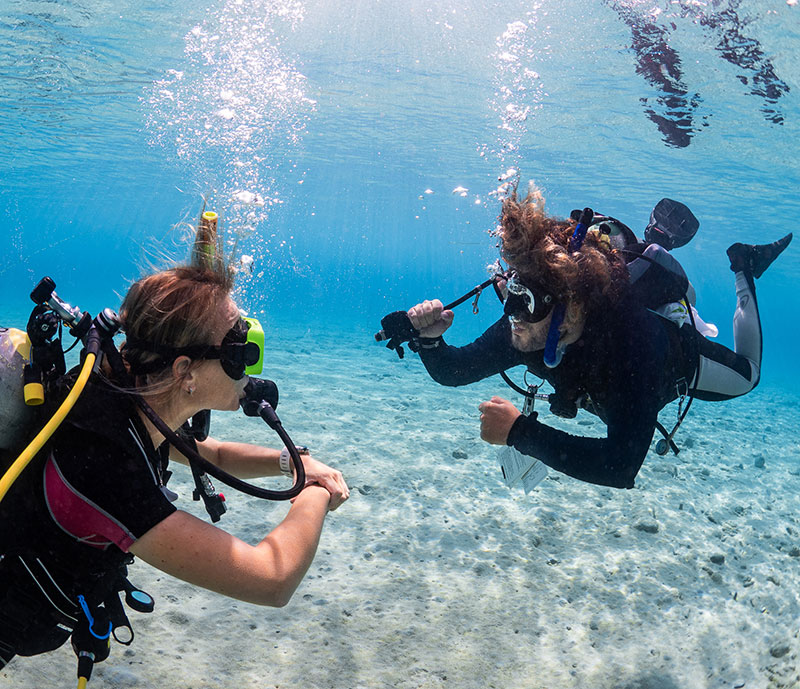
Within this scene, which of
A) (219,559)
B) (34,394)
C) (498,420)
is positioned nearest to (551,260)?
(498,420)

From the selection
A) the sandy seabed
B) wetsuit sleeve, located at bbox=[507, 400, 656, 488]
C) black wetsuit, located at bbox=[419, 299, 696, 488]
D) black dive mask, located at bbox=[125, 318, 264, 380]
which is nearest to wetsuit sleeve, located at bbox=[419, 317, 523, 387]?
black wetsuit, located at bbox=[419, 299, 696, 488]

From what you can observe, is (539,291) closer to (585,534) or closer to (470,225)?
(585,534)

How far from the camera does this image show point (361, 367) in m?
18.2

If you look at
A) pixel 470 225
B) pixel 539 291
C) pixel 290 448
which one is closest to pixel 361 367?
pixel 539 291

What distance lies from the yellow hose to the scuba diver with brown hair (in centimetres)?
2

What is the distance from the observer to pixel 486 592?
17.2ft

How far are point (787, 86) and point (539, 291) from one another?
46.9 feet

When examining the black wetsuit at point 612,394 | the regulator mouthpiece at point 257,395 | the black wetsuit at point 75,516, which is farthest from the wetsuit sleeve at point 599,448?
the black wetsuit at point 75,516

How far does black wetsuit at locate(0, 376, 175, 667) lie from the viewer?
6.66ft

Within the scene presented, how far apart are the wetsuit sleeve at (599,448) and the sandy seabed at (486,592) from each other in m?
1.89

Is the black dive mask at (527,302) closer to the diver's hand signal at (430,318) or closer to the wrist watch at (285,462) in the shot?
the diver's hand signal at (430,318)

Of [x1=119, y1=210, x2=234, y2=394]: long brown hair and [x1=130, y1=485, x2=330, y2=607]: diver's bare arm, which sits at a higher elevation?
[x1=119, y1=210, x2=234, y2=394]: long brown hair

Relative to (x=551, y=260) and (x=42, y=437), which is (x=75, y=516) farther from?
(x=551, y=260)

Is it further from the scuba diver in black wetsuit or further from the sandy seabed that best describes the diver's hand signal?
the sandy seabed
